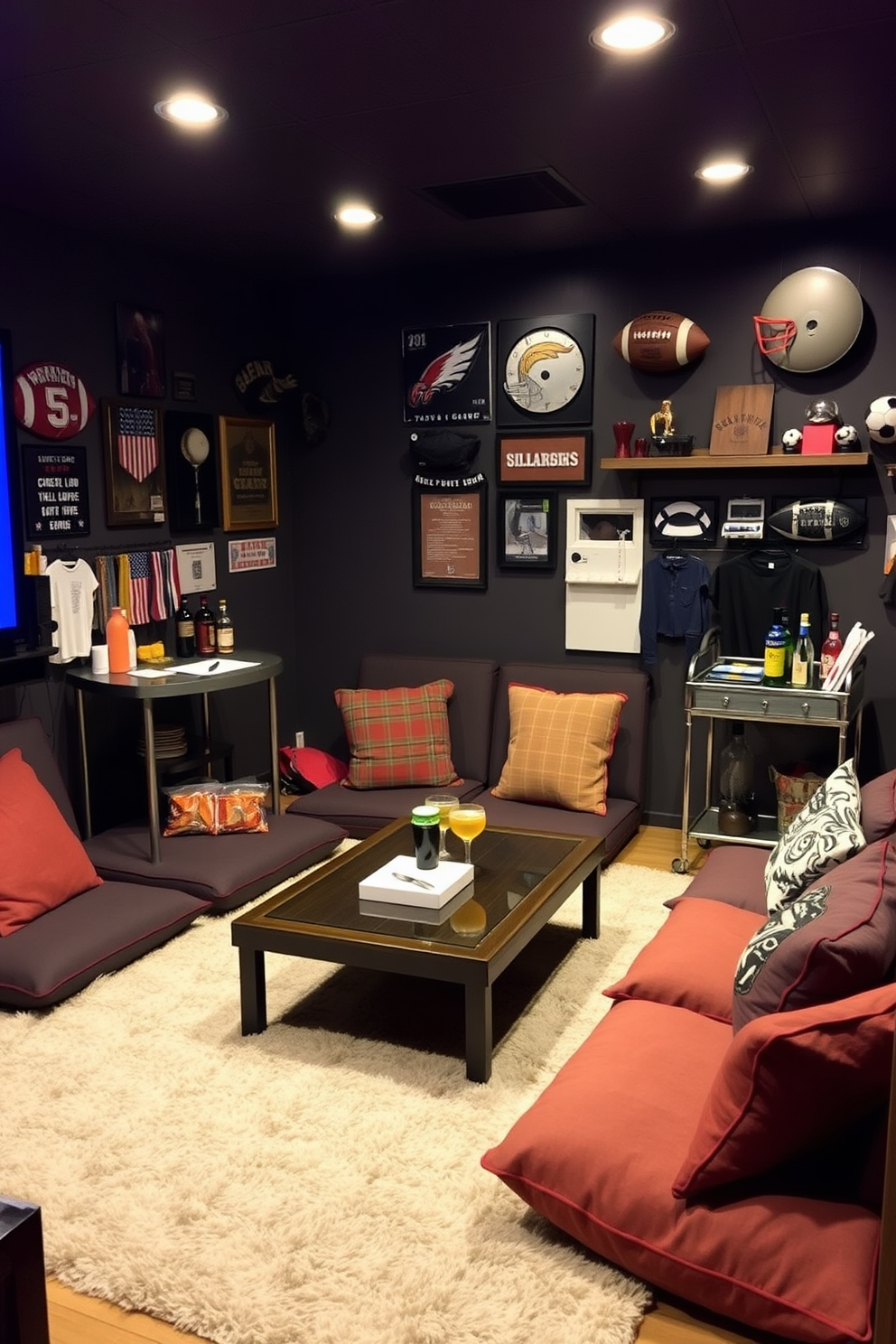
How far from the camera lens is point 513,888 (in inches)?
126

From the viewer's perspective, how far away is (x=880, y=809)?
2.64 meters

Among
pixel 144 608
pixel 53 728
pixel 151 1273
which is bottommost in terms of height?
pixel 151 1273

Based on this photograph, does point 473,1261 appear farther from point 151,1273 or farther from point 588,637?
point 588,637

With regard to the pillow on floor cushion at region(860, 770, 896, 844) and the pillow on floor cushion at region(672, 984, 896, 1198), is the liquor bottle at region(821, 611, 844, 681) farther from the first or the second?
the pillow on floor cushion at region(672, 984, 896, 1198)

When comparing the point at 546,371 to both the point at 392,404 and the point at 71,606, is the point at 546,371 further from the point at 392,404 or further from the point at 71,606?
the point at 71,606

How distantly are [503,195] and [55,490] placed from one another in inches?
76.4

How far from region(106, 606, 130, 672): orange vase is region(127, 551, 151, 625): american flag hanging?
236 mm

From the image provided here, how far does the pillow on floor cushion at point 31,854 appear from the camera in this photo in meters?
3.38

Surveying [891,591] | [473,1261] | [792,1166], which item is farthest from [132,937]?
[891,591]

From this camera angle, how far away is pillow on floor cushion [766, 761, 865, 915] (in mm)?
2527

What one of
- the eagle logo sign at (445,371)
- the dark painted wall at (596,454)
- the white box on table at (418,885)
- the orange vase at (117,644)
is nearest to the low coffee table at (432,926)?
the white box on table at (418,885)

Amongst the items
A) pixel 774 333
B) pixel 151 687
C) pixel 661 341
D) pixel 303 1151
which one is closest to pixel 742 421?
pixel 774 333

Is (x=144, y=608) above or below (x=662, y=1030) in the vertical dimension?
above

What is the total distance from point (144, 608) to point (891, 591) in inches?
119
